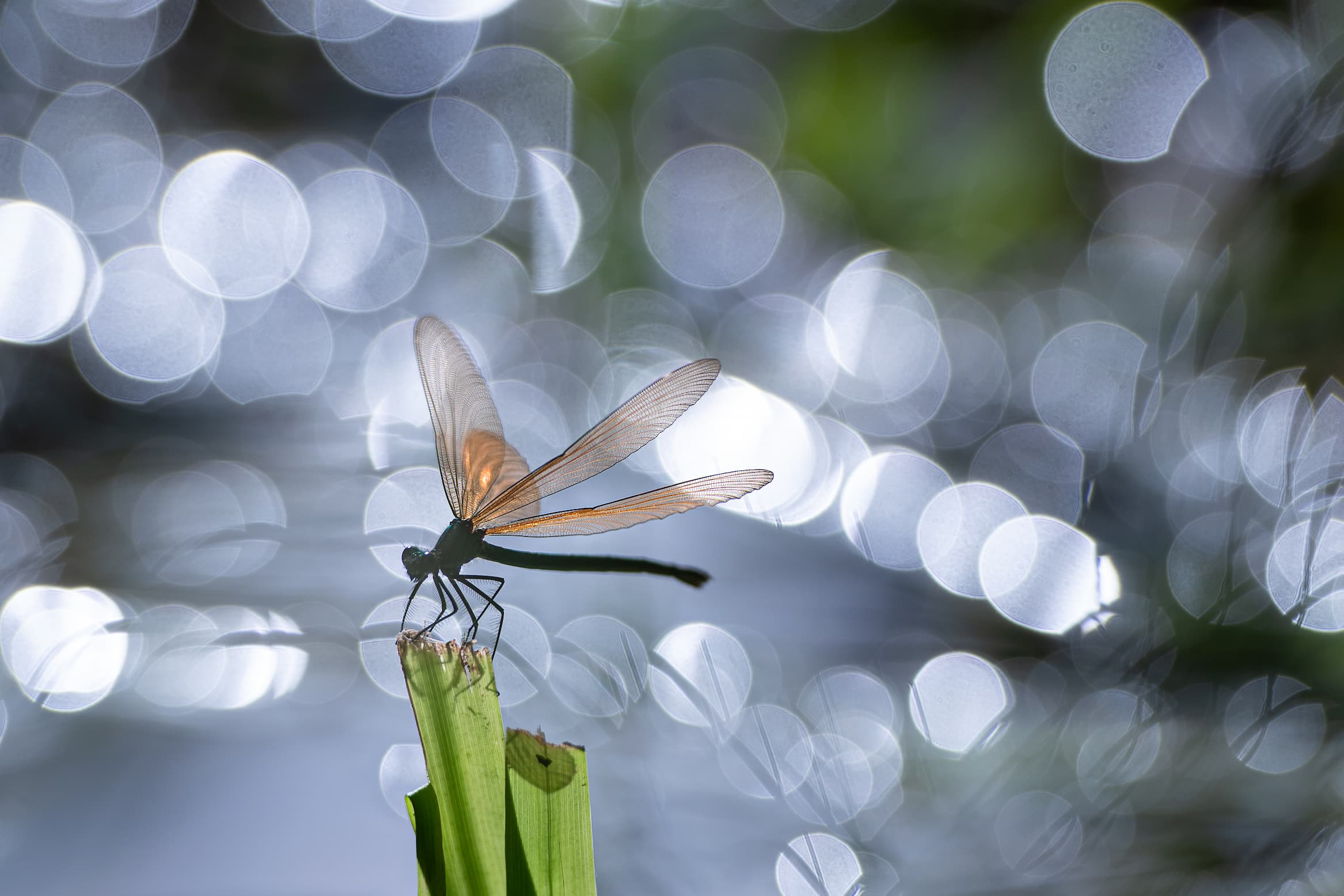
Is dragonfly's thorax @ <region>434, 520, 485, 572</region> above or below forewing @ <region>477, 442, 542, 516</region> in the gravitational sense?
below

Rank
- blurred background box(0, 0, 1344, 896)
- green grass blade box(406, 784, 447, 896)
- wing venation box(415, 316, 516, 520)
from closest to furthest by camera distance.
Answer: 1. green grass blade box(406, 784, 447, 896)
2. blurred background box(0, 0, 1344, 896)
3. wing venation box(415, 316, 516, 520)

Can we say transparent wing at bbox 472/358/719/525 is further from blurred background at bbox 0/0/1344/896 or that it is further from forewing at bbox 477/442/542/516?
blurred background at bbox 0/0/1344/896

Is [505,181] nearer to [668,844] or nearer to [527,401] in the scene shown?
[527,401]

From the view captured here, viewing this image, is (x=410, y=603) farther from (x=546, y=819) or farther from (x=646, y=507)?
(x=546, y=819)

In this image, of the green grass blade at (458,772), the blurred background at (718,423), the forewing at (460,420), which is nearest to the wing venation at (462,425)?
the forewing at (460,420)

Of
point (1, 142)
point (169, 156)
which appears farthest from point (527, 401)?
point (1, 142)

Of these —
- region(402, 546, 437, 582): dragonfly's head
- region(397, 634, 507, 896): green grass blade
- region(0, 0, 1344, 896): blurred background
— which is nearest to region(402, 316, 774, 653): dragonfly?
region(402, 546, 437, 582): dragonfly's head

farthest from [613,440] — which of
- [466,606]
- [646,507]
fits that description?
[466,606]
